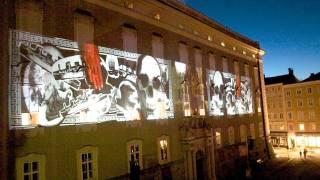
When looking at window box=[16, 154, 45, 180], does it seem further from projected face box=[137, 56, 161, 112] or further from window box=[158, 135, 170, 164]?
window box=[158, 135, 170, 164]

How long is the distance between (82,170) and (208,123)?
13.7m

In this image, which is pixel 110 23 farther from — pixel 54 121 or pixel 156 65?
pixel 54 121

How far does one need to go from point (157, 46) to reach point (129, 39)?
10.4ft

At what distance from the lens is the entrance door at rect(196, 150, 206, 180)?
1045 inches

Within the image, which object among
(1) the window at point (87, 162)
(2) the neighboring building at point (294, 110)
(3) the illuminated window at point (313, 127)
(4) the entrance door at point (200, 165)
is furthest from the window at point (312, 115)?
(1) the window at point (87, 162)

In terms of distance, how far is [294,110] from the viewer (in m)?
56.4

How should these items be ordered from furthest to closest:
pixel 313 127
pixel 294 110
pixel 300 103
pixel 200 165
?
pixel 294 110 < pixel 300 103 < pixel 313 127 < pixel 200 165

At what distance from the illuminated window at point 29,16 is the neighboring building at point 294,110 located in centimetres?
4874

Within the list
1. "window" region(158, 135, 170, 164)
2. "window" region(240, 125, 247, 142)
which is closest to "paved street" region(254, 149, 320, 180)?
"window" region(240, 125, 247, 142)

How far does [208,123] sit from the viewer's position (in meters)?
27.6

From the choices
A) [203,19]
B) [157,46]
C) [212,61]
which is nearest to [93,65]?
[157,46]

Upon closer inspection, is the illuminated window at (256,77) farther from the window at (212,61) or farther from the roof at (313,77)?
the roof at (313,77)

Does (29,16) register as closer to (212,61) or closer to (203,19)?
(203,19)

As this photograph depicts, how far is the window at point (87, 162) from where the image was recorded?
16.6 meters
